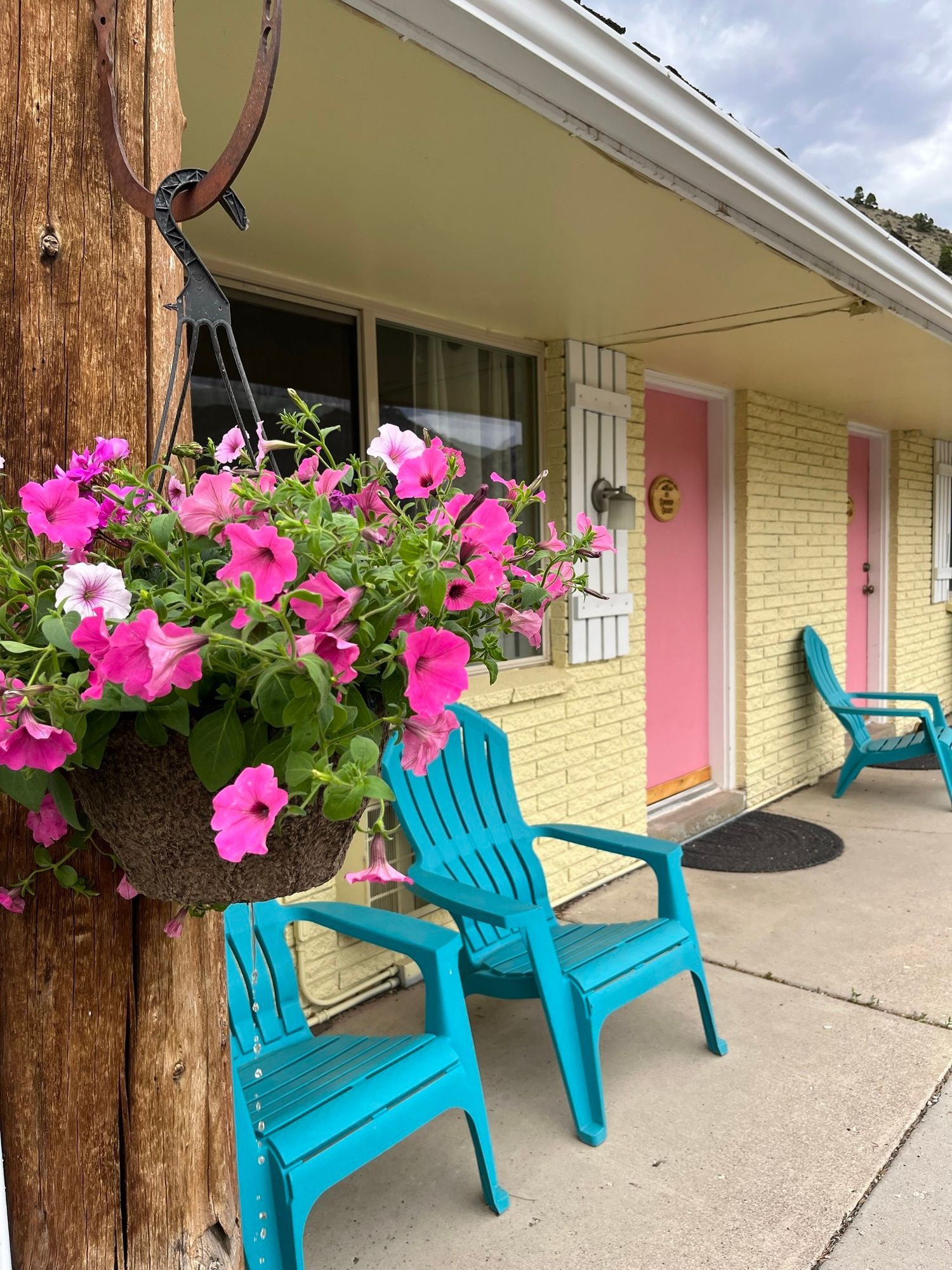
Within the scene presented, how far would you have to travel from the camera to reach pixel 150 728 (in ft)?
2.42

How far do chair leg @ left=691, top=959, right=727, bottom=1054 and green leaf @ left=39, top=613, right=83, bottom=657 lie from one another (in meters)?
2.40

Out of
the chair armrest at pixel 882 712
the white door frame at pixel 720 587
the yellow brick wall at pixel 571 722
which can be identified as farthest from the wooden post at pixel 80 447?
the chair armrest at pixel 882 712

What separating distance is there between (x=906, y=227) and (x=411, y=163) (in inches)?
154

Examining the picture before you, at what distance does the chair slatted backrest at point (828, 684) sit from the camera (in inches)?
214

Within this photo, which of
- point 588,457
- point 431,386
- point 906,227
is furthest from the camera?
point 906,227

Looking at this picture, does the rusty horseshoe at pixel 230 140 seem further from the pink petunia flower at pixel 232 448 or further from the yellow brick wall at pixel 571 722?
the yellow brick wall at pixel 571 722

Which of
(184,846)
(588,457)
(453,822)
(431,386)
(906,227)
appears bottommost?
(453,822)

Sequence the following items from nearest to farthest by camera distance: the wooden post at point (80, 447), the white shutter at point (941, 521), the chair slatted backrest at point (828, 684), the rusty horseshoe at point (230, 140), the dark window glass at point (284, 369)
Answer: the rusty horseshoe at point (230, 140), the wooden post at point (80, 447), the dark window glass at point (284, 369), the chair slatted backrest at point (828, 684), the white shutter at point (941, 521)

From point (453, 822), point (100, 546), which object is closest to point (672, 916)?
point (453, 822)

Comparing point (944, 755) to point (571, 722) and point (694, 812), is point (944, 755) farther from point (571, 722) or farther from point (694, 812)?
point (571, 722)

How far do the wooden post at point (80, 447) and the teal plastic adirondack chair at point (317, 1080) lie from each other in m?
0.65

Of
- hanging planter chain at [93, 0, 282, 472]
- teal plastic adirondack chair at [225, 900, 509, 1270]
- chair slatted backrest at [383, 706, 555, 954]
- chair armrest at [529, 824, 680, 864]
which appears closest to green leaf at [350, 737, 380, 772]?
hanging planter chain at [93, 0, 282, 472]

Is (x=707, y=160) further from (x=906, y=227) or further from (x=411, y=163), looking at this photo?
(x=906, y=227)

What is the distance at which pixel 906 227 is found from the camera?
4.95 m
